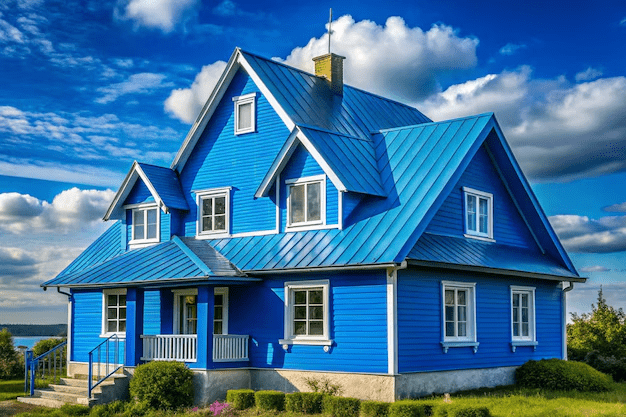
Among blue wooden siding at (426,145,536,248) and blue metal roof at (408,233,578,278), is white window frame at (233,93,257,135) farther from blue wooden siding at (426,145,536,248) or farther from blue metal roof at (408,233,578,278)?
blue metal roof at (408,233,578,278)

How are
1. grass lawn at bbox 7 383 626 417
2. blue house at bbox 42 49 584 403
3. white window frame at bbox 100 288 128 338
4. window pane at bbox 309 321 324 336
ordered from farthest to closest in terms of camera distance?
white window frame at bbox 100 288 128 338 < window pane at bbox 309 321 324 336 < blue house at bbox 42 49 584 403 < grass lawn at bbox 7 383 626 417

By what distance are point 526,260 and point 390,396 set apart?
8.37 m

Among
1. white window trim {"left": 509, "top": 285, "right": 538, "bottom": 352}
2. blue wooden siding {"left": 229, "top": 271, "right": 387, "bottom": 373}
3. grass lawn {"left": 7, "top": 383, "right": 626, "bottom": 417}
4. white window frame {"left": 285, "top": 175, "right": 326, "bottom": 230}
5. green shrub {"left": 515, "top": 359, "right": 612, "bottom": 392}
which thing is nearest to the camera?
grass lawn {"left": 7, "top": 383, "right": 626, "bottom": 417}

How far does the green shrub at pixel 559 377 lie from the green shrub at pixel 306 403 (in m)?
7.81

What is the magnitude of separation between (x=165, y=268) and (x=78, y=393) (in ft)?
14.3

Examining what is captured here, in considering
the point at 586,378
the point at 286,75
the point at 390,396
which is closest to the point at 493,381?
the point at 586,378

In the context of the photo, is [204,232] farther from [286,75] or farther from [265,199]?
[286,75]

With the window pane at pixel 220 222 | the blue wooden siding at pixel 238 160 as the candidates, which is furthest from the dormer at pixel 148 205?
the window pane at pixel 220 222

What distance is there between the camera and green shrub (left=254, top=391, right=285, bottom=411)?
1927cm

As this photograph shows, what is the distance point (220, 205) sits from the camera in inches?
974

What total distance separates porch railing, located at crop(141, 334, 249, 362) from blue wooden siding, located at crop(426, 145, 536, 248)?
6158 mm

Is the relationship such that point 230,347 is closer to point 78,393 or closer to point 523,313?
point 78,393

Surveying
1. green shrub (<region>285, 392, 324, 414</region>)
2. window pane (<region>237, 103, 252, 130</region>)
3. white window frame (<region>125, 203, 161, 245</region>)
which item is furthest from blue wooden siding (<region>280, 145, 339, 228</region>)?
green shrub (<region>285, 392, 324, 414</region>)

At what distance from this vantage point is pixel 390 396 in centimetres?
1903
